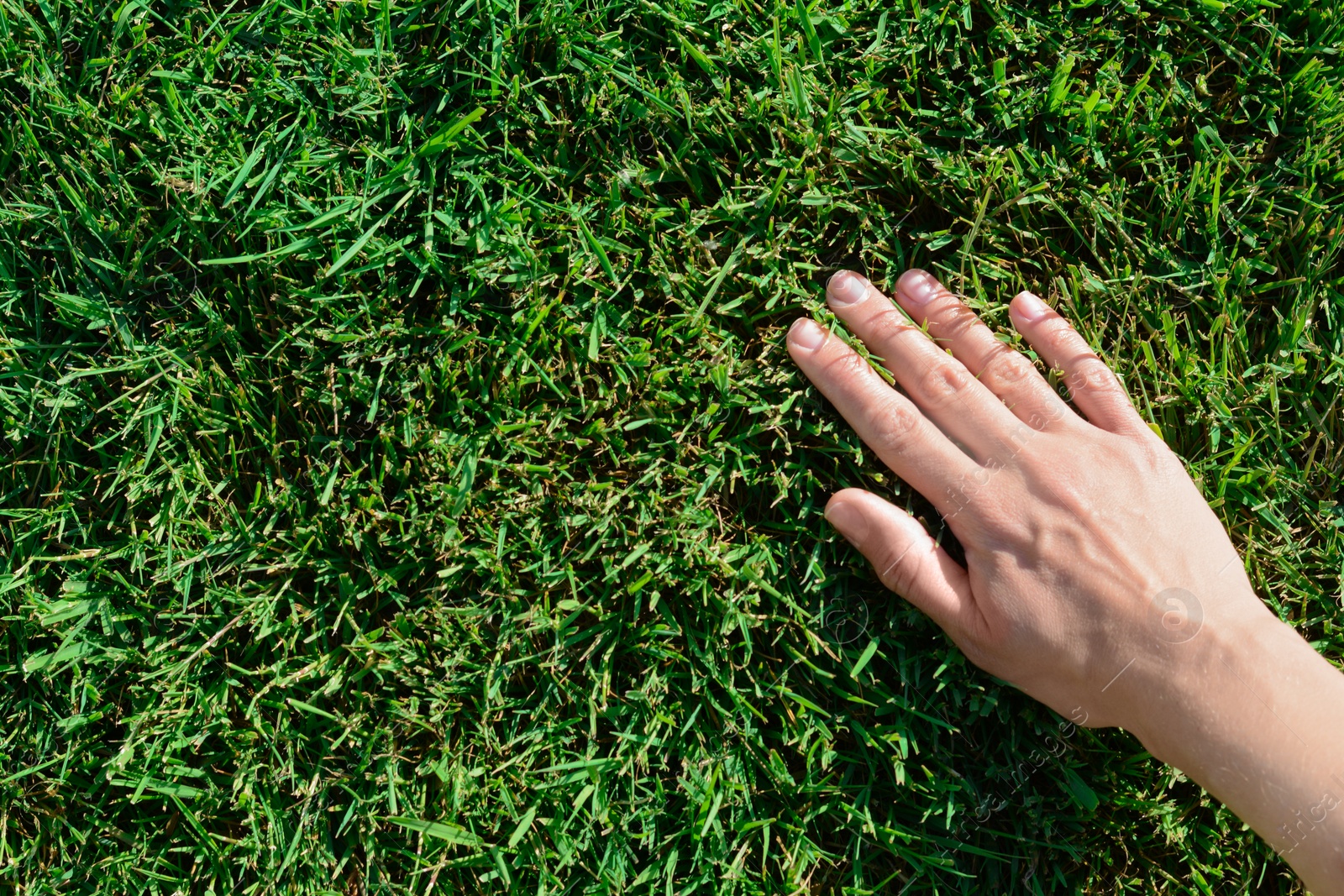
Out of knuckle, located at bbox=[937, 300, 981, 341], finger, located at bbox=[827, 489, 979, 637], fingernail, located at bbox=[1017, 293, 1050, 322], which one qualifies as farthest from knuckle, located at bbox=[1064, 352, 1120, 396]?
finger, located at bbox=[827, 489, 979, 637]

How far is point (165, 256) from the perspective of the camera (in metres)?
2.42

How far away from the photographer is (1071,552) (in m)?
2.20

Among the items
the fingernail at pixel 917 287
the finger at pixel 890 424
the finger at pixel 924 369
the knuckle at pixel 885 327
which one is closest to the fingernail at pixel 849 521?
the finger at pixel 890 424

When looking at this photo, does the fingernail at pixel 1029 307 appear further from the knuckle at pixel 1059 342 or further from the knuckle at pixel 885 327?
the knuckle at pixel 885 327

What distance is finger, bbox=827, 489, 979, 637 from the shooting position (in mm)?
2215

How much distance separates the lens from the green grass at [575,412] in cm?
227

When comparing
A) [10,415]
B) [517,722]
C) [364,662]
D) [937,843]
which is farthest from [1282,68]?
[10,415]

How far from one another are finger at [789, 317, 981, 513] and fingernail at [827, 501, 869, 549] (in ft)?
0.48

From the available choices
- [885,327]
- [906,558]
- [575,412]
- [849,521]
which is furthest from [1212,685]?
[575,412]

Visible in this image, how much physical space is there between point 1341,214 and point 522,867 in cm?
257

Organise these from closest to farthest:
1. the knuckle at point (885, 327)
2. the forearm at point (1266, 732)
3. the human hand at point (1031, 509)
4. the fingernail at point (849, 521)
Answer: the forearm at point (1266, 732), the human hand at point (1031, 509), the fingernail at point (849, 521), the knuckle at point (885, 327)

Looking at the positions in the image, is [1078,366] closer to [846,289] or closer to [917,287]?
[917,287]

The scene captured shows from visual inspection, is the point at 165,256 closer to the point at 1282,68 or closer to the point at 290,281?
the point at 290,281

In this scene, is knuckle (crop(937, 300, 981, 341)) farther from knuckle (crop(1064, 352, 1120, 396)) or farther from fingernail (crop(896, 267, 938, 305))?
knuckle (crop(1064, 352, 1120, 396))
